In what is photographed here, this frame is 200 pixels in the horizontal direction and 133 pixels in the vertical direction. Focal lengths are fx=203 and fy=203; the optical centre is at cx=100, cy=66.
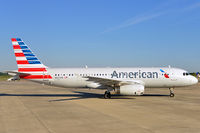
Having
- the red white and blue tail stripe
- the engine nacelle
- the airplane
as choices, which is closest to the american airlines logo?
the airplane

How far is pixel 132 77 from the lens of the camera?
24.0 metres

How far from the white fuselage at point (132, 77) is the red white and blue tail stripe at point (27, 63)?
73cm

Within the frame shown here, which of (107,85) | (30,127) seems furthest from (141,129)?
(107,85)

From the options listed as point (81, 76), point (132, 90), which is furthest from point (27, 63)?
point (132, 90)

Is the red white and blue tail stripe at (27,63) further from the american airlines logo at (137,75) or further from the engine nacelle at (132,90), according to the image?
the engine nacelle at (132,90)

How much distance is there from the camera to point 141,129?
980cm

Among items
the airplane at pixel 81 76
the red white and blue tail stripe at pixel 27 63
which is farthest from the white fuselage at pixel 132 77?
the red white and blue tail stripe at pixel 27 63

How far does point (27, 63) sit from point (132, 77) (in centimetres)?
1268

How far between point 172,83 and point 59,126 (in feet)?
56.8

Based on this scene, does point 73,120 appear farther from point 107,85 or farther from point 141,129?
point 107,85

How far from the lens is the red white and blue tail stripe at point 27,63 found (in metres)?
24.2

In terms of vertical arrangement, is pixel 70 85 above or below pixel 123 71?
below

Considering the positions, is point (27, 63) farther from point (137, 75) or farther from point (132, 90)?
point (137, 75)

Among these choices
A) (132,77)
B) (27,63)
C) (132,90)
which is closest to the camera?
(132,90)
